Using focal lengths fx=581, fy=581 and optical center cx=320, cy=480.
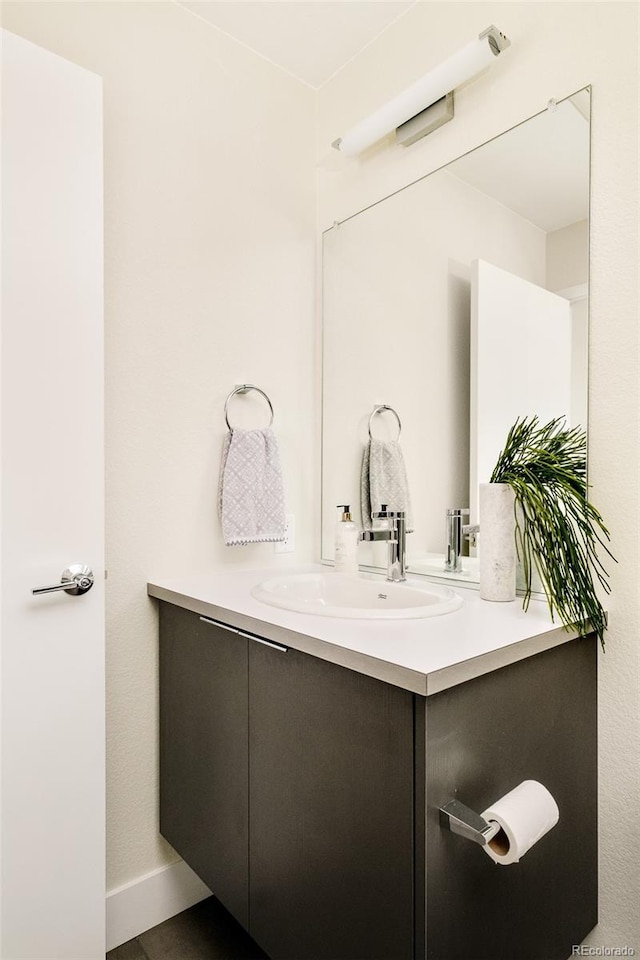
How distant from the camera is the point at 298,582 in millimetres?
1511

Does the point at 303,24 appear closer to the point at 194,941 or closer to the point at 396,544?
the point at 396,544

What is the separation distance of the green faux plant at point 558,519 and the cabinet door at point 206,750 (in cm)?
62

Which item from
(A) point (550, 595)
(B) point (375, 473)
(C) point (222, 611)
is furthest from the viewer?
(B) point (375, 473)

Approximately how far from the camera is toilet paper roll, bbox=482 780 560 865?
812 millimetres

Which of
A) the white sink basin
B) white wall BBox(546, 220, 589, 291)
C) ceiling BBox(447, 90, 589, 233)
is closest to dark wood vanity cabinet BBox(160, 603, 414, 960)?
the white sink basin

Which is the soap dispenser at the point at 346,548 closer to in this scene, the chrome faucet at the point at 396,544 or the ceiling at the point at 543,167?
the chrome faucet at the point at 396,544

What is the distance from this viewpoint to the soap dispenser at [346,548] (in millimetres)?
1601

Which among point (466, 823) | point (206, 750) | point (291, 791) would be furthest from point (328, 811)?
point (206, 750)

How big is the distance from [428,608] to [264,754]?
43 cm

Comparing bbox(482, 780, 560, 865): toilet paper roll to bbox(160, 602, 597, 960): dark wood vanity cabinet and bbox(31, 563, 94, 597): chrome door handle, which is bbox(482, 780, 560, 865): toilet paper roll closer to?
bbox(160, 602, 597, 960): dark wood vanity cabinet

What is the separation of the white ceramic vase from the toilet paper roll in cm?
42

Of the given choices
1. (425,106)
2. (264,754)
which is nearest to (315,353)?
(425,106)

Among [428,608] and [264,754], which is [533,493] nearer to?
[428,608]

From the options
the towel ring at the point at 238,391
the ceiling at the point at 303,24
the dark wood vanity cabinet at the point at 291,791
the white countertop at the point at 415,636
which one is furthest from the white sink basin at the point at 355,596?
the ceiling at the point at 303,24
